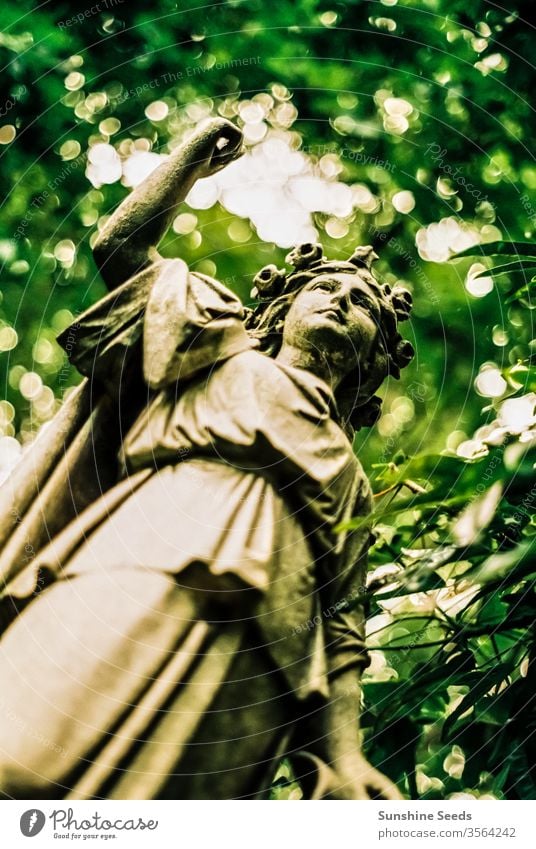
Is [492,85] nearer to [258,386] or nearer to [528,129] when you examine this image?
[528,129]

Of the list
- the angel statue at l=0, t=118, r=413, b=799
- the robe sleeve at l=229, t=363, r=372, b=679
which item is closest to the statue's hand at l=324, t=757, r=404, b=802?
the angel statue at l=0, t=118, r=413, b=799

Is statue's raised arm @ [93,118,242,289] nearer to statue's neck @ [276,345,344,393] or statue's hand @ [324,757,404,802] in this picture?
statue's neck @ [276,345,344,393]

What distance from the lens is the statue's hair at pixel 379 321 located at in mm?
4273

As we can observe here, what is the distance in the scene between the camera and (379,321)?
4289 millimetres

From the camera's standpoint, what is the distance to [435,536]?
4863 millimetres

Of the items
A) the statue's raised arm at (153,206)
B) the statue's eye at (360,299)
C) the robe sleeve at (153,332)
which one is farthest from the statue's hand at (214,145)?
the statue's eye at (360,299)

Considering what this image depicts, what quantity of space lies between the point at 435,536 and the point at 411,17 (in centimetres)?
353

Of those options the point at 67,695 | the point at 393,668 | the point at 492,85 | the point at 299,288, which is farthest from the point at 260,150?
the point at 67,695

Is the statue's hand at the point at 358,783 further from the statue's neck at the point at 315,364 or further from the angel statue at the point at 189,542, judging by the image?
the statue's neck at the point at 315,364

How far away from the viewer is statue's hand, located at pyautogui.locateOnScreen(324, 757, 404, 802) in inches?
138

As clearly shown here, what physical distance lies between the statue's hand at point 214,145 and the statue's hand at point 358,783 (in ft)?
6.96

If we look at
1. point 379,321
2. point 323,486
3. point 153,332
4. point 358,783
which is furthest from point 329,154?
point 358,783

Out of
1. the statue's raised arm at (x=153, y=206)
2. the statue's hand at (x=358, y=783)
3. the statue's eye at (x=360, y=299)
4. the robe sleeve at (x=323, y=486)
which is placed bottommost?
the statue's hand at (x=358, y=783)

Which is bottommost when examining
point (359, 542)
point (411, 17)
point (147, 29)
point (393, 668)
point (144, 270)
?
point (393, 668)
